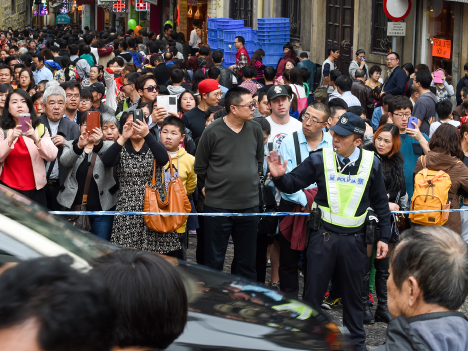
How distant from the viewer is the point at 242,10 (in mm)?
24969

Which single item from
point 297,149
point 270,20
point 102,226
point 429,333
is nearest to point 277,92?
point 297,149

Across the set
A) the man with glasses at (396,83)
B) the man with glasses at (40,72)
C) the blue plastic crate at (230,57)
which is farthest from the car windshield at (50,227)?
the blue plastic crate at (230,57)

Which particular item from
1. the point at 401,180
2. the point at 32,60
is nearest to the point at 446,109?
the point at 401,180

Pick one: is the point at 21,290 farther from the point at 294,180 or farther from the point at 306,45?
the point at 306,45

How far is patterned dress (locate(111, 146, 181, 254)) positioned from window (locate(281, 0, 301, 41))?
1644cm

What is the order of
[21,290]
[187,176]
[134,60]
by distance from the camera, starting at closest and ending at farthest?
1. [21,290]
2. [187,176]
3. [134,60]

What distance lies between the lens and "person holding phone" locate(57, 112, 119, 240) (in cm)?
566

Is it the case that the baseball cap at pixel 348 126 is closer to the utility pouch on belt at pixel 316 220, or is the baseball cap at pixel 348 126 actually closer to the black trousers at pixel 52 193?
the utility pouch on belt at pixel 316 220

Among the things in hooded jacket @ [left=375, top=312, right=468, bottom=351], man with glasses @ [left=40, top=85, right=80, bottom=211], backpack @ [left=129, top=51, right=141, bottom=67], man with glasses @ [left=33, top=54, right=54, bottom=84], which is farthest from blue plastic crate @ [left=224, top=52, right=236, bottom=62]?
hooded jacket @ [left=375, top=312, right=468, bottom=351]

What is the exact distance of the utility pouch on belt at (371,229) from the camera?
4820 mm

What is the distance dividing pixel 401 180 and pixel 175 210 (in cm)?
203

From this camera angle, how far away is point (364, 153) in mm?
4906

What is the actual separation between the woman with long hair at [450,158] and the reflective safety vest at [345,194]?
1.26 m

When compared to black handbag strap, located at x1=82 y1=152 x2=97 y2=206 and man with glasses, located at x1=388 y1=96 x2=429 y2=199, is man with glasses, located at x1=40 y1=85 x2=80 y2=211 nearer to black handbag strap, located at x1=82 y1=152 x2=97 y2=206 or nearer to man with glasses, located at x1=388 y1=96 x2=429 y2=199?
black handbag strap, located at x1=82 y1=152 x2=97 y2=206
